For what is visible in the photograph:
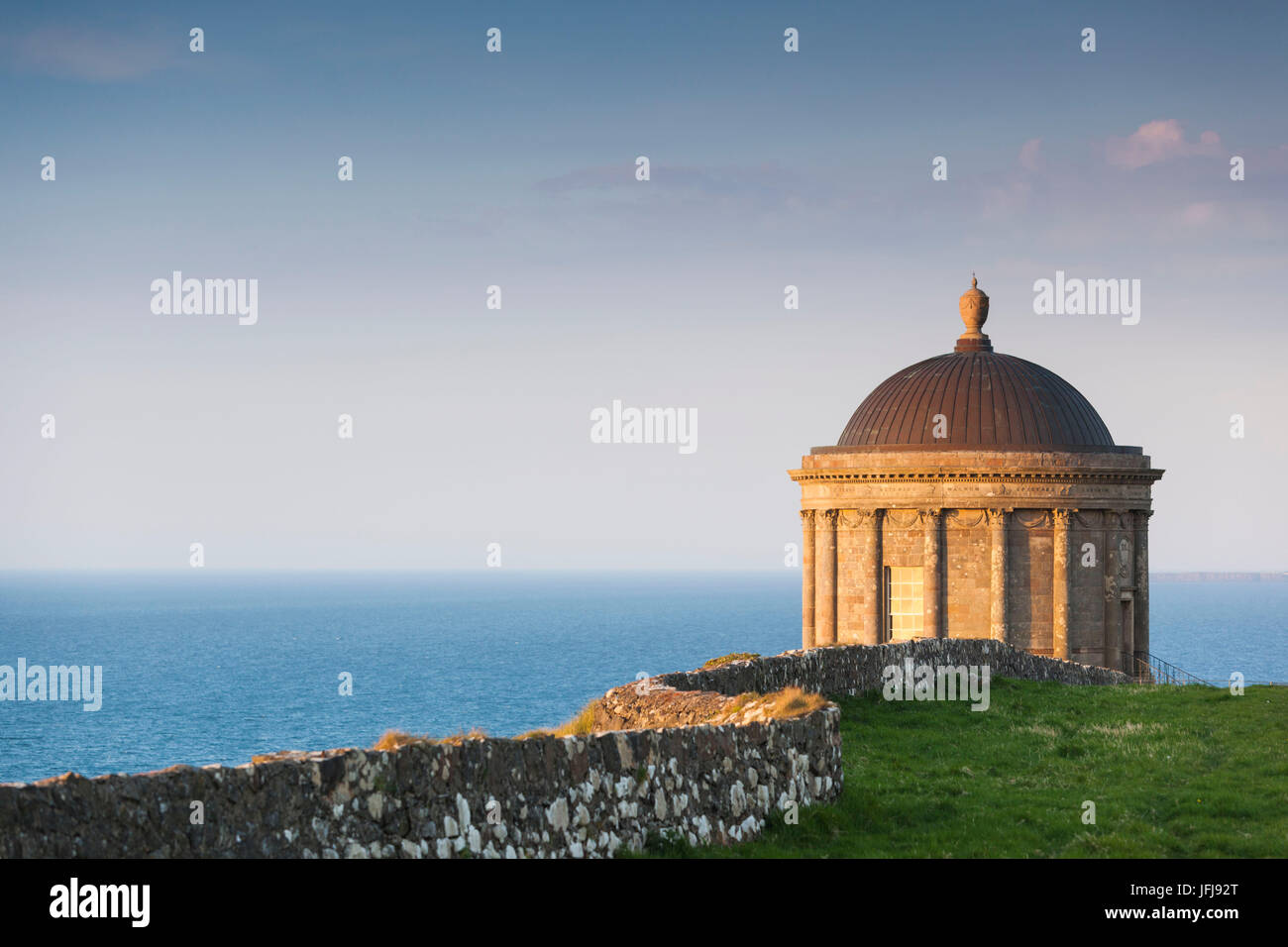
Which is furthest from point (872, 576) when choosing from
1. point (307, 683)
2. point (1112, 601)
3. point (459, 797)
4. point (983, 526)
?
point (307, 683)

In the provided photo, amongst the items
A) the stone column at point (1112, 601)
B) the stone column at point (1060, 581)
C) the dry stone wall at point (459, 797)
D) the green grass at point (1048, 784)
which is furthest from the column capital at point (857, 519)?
the dry stone wall at point (459, 797)

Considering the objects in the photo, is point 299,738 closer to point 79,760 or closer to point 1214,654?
point 79,760

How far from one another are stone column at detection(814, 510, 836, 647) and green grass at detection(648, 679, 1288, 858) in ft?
66.5

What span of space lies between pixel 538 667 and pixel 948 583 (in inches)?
4067

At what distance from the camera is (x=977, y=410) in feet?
156

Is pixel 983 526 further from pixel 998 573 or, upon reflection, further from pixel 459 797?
pixel 459 797

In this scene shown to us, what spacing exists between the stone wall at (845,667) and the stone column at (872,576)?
1136 centimetres

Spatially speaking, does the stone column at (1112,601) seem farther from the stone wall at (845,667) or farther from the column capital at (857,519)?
the stone wall at (845,667)

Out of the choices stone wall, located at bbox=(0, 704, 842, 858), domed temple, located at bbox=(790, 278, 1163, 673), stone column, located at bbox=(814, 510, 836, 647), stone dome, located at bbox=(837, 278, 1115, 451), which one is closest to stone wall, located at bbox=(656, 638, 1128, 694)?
stone wall, located at bbox=(0, 704, 842, 858)

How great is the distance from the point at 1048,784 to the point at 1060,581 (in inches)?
1154

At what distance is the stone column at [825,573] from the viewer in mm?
47344
